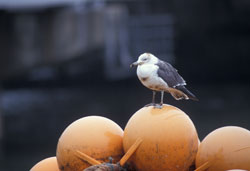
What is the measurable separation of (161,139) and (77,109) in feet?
61.8

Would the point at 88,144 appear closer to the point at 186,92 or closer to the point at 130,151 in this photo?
the point at 130,151

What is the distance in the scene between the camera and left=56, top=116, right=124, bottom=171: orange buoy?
649cm

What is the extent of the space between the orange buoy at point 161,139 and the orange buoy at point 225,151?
13 centimetres

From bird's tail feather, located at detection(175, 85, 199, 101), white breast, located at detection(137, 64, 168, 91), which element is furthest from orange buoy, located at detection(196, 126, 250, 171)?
white breast, located at detection(137, 64, 168, 91)

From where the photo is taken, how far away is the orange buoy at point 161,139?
6.25 meters

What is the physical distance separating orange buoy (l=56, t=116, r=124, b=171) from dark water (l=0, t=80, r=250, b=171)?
13.9m

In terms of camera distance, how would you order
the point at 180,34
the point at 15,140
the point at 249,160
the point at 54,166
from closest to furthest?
1. the point at 249,160
2. the point at 54,166
3. the point at 15,140
4. the point at 180,34

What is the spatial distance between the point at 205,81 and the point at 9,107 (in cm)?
824

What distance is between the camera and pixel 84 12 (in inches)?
947

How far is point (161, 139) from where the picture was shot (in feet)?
20.5

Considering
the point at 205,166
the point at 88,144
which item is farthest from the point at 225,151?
the point at 88,144

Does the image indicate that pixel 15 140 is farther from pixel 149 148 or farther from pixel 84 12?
pixel 149 148

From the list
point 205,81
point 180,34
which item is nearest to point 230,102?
point 205,81

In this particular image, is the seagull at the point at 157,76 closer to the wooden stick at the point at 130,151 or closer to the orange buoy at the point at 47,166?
the wooden stick at the point at 130,151
